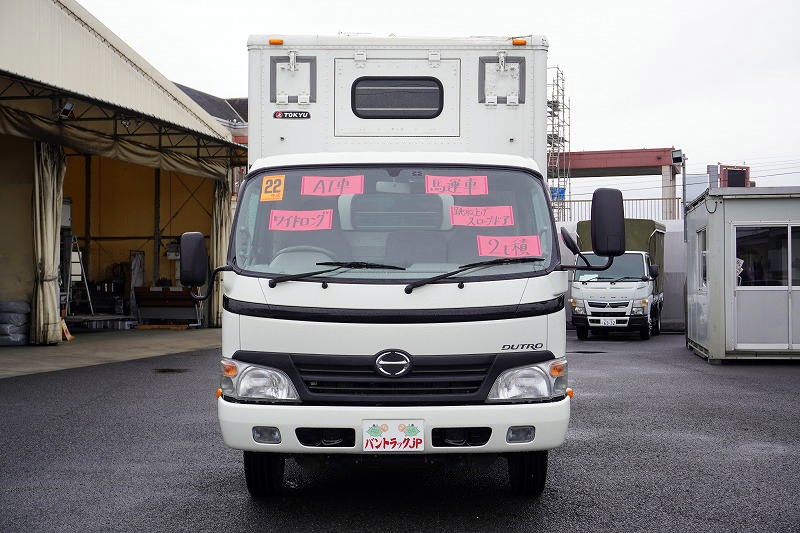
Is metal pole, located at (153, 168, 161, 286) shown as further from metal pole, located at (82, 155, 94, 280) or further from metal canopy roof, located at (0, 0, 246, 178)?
metal canopy roof, located at (0, 0, 246, 178)

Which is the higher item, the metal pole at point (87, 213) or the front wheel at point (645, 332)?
the metal pole at point (87, 213)

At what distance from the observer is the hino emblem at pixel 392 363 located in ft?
14.7

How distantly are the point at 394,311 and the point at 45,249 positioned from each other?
45.4ft

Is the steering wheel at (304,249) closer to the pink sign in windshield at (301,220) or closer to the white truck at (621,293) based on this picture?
the pink sign in windshield at (301,220)

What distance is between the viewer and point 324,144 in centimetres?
608

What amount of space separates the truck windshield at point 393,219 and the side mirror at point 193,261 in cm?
30

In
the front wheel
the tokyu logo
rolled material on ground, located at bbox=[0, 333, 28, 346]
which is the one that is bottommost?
the front wheel

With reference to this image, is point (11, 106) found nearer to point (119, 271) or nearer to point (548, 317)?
point (119, 271)

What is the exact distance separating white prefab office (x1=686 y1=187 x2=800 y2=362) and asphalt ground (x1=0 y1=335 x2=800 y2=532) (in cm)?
371

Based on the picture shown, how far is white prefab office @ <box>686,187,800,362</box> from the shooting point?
13.4 m

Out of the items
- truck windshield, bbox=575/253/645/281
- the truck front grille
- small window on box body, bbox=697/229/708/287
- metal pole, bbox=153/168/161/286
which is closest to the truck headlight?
truck windshield, bbox=575/253/645/281

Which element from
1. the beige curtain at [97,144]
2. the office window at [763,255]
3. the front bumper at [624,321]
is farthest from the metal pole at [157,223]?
the office window at [763,255]

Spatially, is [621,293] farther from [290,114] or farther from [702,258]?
[290,114]

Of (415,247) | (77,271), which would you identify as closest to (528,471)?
(415,247)
